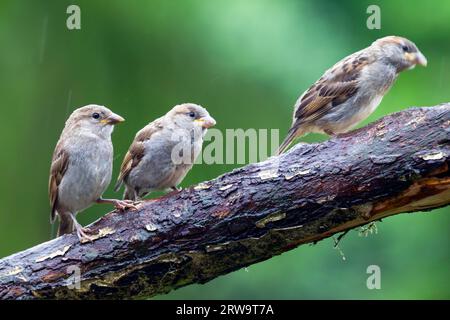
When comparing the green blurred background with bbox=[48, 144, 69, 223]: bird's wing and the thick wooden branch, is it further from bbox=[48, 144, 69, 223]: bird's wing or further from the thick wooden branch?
the thick wooden branch

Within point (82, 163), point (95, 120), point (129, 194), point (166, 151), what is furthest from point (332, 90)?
point (82, 163)

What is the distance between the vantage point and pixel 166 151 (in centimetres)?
534

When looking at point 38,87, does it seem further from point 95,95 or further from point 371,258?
Result: point 371,258

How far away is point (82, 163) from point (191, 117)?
0.82 m

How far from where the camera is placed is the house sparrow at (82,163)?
5.05 meters

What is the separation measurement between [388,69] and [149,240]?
2218 millimetres

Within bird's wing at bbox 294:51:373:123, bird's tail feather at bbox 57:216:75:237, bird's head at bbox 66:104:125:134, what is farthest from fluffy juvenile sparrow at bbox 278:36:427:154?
bird's tail feather at bbox 57:216:75:237

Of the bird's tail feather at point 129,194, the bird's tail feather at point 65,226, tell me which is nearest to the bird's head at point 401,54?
the bird's tail feather at point 129,194

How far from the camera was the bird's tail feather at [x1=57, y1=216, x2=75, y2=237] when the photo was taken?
5.27m

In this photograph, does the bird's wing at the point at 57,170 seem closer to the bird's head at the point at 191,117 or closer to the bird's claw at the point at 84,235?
the bird's claw at the point at 84,235

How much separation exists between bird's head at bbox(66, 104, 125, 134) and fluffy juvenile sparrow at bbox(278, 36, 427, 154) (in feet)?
4.80

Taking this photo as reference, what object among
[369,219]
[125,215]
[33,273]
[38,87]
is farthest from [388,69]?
[38,87]

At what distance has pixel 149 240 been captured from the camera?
4.57m

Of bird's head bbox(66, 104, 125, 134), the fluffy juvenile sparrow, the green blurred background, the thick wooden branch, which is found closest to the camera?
the thick wooden branch
